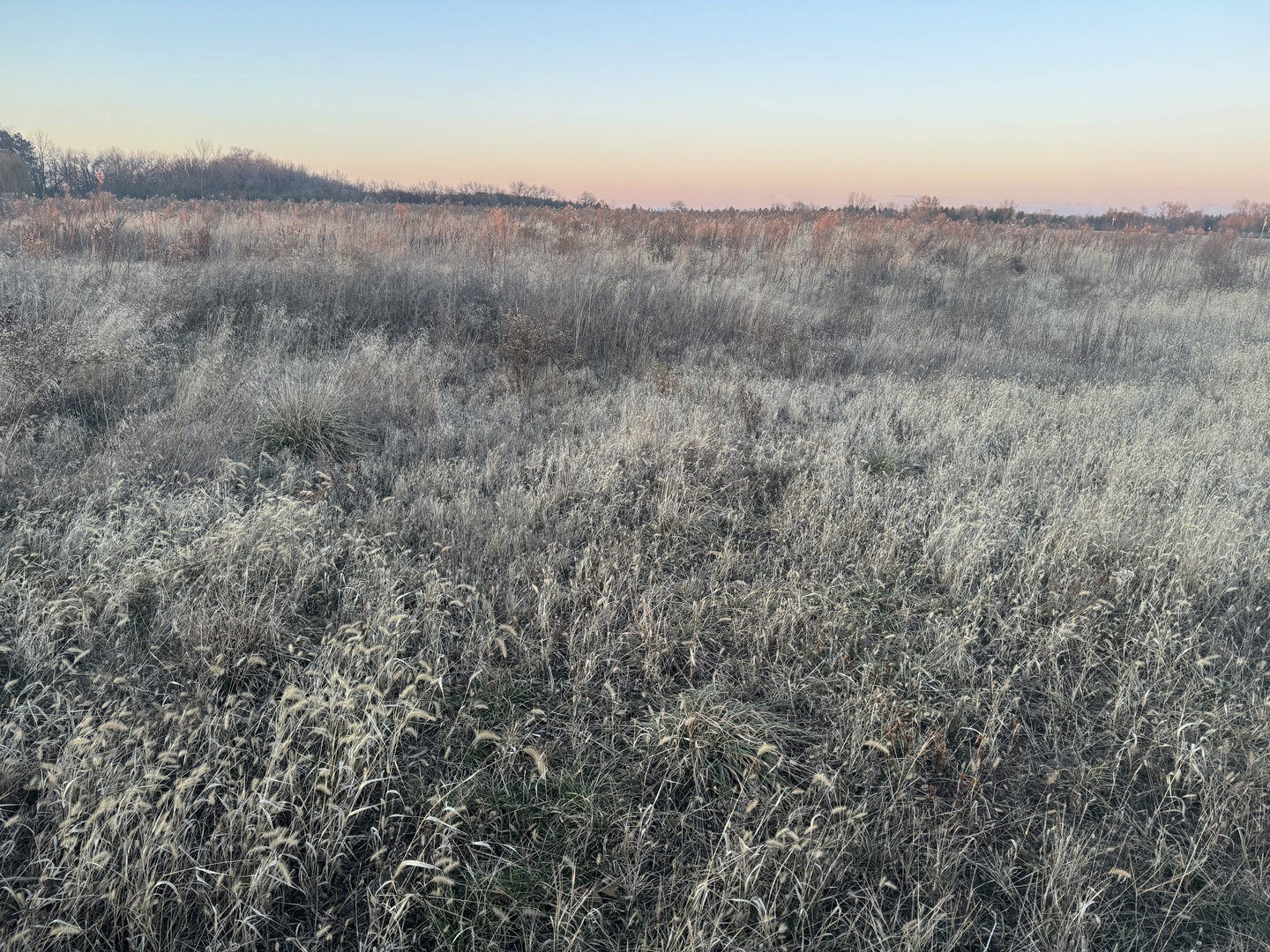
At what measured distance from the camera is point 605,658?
295 cm

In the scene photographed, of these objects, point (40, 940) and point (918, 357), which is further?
point (918, 357)

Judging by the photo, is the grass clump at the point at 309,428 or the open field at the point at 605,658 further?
the grass clump at the point at 309,428

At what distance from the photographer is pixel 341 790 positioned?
7.29 ft

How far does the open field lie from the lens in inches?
79.0

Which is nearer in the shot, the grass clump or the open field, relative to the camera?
the open field

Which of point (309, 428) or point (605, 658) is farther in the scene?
point (309, 428)

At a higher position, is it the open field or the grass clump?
the grass clump

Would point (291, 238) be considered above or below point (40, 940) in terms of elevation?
above

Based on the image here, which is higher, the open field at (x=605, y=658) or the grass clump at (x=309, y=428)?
the grass clump at (x=309, y=428)

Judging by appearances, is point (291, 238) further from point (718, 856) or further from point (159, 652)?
point (718, 856)

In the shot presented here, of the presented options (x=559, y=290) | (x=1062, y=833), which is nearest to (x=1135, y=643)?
(x=1062, y=833)

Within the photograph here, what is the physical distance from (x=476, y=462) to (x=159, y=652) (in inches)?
93.4

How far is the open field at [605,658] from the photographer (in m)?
2.01

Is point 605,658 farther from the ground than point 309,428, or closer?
closer
